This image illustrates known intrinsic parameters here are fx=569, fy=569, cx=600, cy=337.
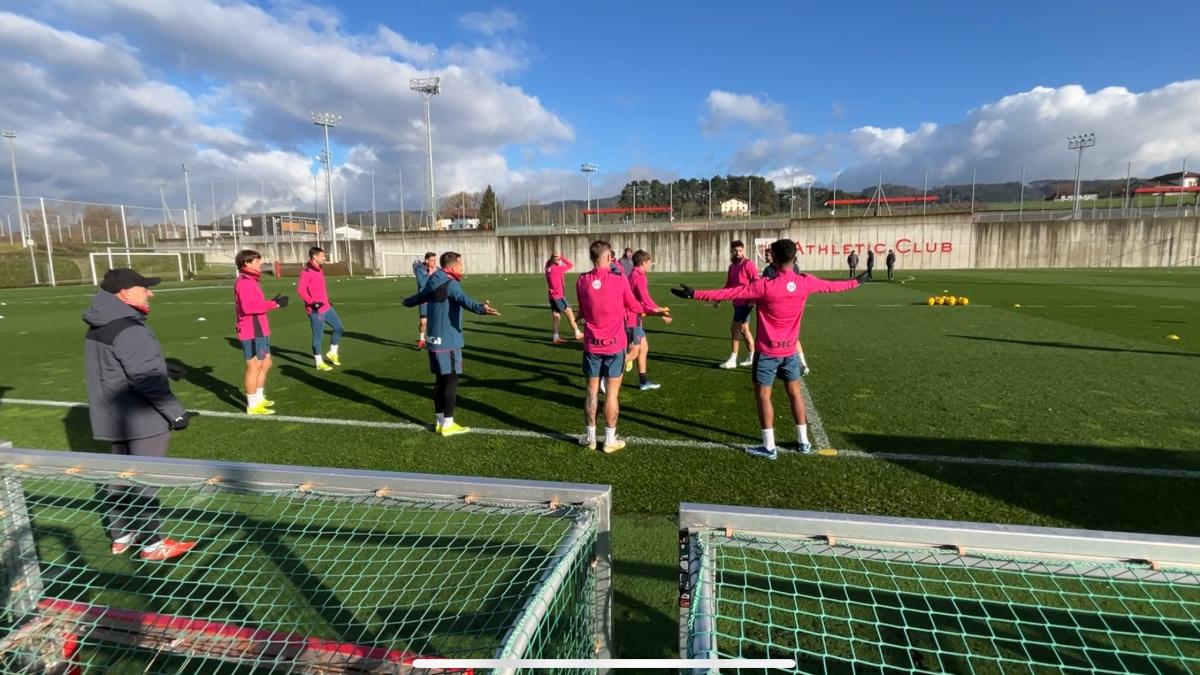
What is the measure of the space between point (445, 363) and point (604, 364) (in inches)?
74.1

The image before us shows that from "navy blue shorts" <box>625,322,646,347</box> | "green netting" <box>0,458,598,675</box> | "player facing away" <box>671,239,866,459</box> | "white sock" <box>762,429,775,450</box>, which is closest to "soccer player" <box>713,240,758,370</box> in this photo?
"navy blue shorts" <box>625,322,646,347</box>

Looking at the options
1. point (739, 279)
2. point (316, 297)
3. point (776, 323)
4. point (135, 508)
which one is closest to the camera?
point (135, 508)

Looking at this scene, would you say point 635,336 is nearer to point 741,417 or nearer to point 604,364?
point 741,417

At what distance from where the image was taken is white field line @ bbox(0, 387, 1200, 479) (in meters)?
5.18

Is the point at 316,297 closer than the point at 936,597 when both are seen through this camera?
No

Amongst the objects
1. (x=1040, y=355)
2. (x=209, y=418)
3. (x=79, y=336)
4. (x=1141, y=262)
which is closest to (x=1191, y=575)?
(x=209, y=418)

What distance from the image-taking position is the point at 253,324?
761 centimetres

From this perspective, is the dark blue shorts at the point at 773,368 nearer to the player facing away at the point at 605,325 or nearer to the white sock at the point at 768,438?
the white sock at the point at 768,438

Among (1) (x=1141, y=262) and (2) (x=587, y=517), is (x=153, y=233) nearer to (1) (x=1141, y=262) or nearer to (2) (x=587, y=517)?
(2) (x=587, y=517)

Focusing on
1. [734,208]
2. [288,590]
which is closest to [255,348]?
[288,590]

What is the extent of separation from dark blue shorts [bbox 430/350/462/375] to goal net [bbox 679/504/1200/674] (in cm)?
397

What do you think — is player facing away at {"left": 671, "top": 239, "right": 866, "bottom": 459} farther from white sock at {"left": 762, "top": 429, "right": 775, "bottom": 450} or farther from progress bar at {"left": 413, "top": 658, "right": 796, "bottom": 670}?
progress bar at {"left": 413, "top": 658, "right": 796, "bottom": 670}

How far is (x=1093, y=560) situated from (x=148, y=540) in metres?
4.83

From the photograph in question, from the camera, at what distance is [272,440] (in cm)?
653
